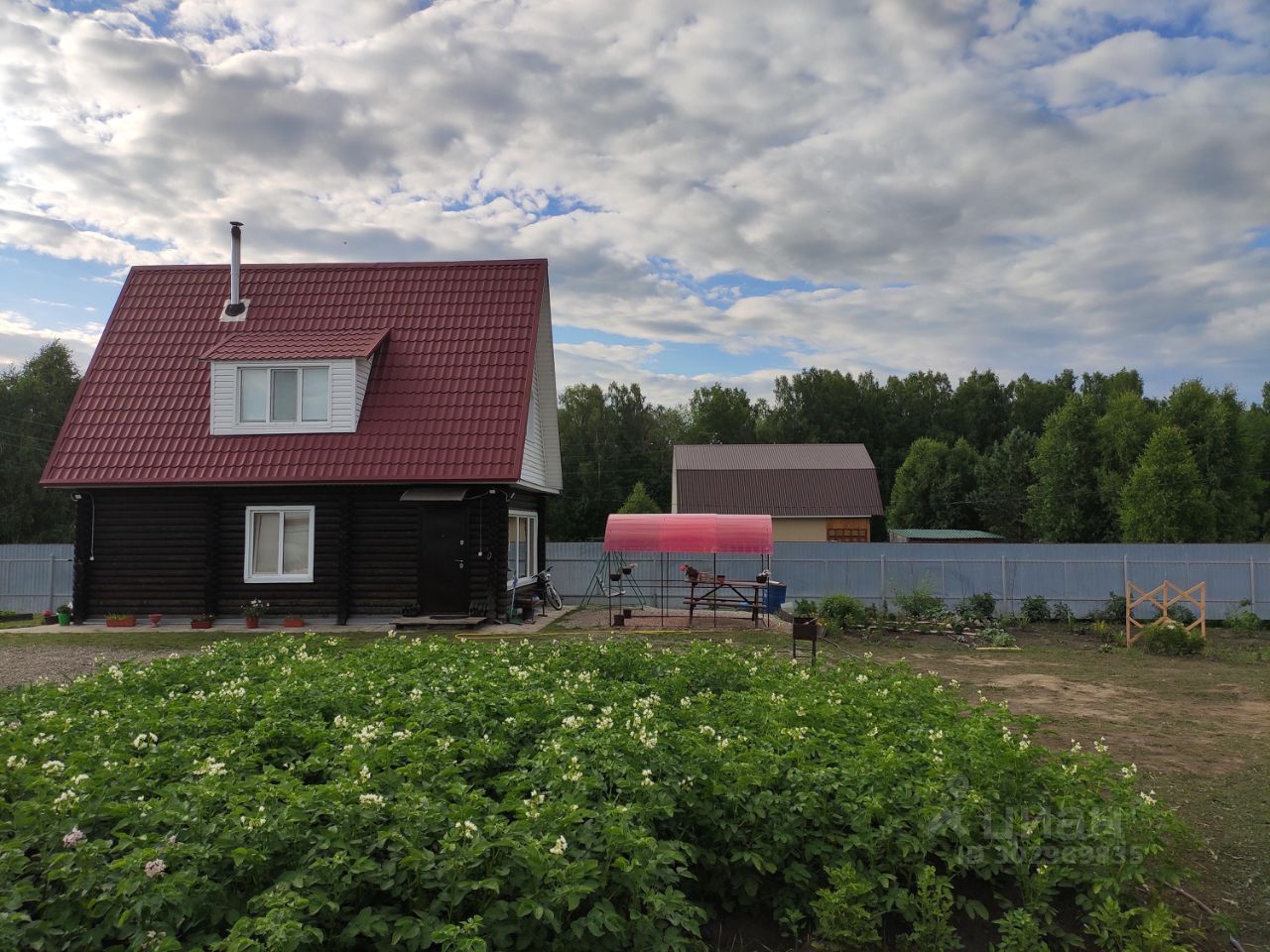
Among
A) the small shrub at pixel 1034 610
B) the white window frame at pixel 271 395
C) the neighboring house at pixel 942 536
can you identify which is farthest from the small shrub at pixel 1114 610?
the neighboring house at pixel 942 536

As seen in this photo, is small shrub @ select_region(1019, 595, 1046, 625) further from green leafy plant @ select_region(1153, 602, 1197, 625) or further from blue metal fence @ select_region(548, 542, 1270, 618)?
green leafy plant @ select_region(1153, 602, 1197, 625)

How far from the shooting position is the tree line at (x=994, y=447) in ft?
124

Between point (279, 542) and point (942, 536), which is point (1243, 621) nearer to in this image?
point (279, 542)

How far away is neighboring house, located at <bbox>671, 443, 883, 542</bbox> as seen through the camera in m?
41.0

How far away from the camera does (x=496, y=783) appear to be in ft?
14.4

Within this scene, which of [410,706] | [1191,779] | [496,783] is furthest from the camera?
[1191,779]

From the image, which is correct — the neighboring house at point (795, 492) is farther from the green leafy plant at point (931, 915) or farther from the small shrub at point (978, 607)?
the green leafy plant at point (931, 915)

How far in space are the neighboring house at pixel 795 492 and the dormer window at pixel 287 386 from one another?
2588 centimetres

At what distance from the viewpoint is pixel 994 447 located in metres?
55.2

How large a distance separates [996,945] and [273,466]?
15.3 meters

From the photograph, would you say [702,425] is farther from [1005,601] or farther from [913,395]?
[1005,601]

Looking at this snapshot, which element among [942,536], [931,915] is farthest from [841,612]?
[942,536]

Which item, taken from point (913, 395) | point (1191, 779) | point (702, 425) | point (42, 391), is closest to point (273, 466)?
point (1191, 779)

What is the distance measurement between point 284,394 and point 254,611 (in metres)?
4.39
